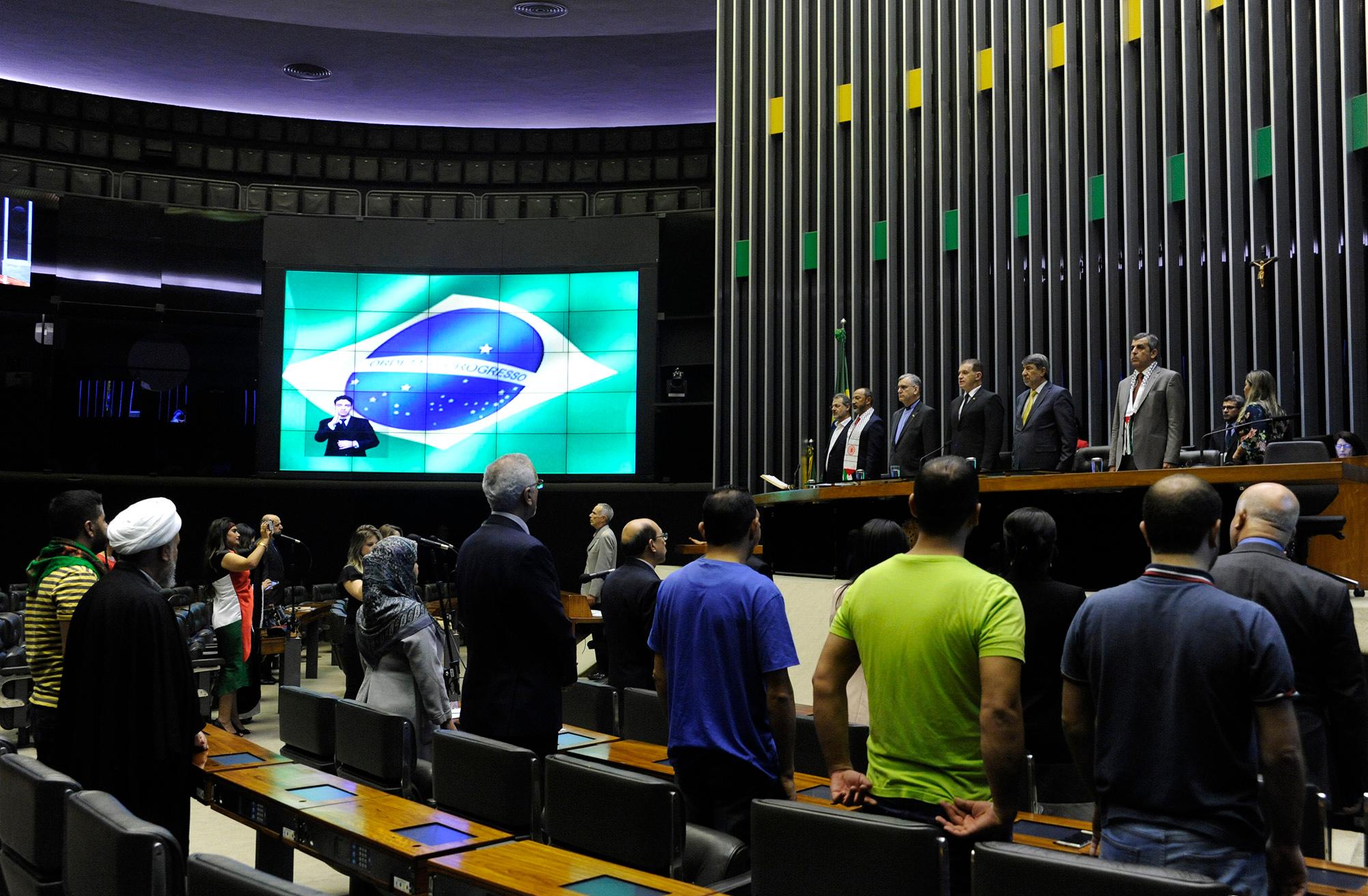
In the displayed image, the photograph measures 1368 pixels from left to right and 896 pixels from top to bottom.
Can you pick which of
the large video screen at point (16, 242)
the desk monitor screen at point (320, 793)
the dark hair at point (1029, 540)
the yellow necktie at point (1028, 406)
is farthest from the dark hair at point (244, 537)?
the large video screen at point (16, 242)

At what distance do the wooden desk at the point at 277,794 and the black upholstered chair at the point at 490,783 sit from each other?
0.64ft

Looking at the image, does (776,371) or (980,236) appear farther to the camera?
(776,371)

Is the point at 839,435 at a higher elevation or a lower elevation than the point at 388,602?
higher

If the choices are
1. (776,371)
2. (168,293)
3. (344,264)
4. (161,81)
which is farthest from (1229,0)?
(161,81)

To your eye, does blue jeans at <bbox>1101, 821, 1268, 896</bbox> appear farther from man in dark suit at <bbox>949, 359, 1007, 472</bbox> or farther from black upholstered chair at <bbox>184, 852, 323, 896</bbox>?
man in dark suit at <bbox>949, 359, 1007, 472</bbox>

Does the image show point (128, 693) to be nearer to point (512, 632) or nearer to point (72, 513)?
point (72, 513)

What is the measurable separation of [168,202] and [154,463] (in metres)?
3.26

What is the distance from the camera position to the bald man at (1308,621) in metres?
2.66

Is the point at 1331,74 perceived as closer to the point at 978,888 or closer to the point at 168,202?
the point at 978,888

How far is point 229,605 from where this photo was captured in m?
6.43

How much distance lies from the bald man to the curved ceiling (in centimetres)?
1202

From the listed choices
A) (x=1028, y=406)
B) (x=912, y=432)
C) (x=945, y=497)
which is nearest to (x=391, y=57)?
(x=912, y=432)

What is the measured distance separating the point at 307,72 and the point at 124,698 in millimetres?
14048

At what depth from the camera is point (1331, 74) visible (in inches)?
307
